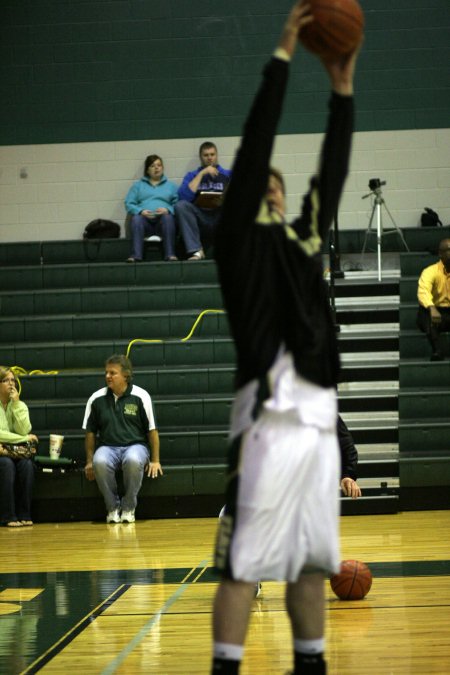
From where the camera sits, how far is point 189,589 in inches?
204

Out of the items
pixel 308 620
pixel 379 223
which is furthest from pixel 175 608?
pixel 379 223

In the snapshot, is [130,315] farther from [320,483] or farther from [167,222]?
[320,483]

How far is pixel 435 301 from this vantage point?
953cm

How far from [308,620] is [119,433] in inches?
233

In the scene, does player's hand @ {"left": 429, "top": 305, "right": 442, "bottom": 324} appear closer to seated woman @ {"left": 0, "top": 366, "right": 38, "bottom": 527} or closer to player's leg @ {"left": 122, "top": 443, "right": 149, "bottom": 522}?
player's leg @ {"left": 122, "top": 443, "right": 149, "bottom": 522}

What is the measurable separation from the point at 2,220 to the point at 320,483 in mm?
9803

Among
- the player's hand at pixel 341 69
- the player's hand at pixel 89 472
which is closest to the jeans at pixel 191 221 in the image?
the player's hand at pixel 89 472

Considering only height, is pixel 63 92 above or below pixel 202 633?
above

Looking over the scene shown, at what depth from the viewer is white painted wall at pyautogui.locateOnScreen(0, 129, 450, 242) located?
11.5 m

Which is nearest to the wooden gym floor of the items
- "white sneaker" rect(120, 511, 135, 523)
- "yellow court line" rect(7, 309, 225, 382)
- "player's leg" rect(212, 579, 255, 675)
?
"white sneaker" rect(120, 511, 135, 523)

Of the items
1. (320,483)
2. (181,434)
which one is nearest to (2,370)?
(181,434)

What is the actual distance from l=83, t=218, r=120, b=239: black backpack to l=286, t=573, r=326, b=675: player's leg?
922cm

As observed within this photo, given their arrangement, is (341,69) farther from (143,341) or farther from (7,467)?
(143,341)

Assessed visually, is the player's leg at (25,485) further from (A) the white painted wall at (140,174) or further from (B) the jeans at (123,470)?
(A) the white painted wall at (140,174)
